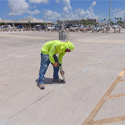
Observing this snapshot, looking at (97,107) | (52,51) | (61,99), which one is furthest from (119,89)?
(52,51)

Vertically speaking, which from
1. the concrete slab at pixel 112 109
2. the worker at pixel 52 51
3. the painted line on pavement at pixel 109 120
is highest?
the worker at pixel 52 51

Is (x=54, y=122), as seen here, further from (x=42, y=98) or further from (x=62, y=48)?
(x=62, y=48)

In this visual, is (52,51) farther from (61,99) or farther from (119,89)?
(119,89)

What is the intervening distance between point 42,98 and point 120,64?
4.28 meters

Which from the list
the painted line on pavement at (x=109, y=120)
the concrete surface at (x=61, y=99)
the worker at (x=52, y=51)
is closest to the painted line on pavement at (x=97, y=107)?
the concrete surface at (x=61, y=99)

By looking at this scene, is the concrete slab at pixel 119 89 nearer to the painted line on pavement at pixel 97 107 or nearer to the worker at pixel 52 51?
the painted line on pavement at pixel 97 107

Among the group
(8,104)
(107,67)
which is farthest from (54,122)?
(107,67)

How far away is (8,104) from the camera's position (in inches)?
131

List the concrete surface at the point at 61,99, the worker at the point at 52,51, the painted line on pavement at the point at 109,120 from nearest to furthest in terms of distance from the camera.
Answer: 1. the painted line on pavement at the point at 109,120
2. the concrete surface at the point at 61,99
3. the worker at the point at 52,51

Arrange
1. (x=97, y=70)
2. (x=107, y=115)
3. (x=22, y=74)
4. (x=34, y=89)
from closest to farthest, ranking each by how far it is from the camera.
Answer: (x=107, y=115) → (x=34, y=89) → (x=22, y=74) → (x=97, y=70)

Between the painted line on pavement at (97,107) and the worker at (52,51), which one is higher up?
the worker at (52,51)

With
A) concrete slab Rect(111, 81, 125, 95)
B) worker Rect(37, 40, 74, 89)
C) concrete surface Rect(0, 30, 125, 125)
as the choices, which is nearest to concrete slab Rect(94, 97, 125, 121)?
concrete surface Rect(0, 30, 125, 125)

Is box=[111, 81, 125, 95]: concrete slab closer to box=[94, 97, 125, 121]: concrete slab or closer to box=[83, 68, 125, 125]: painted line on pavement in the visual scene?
box=[83, 68, 125, 125]: painted line on pavement

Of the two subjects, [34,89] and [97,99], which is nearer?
[97,99]
